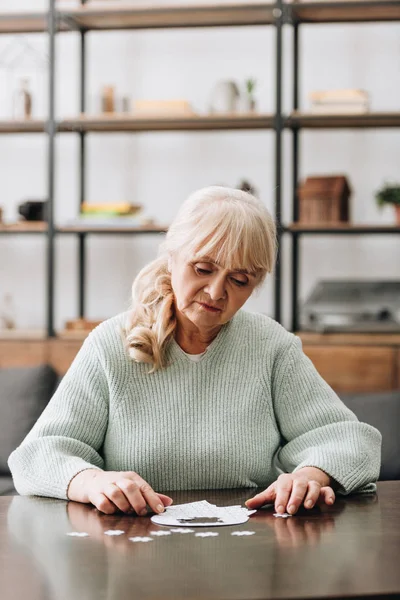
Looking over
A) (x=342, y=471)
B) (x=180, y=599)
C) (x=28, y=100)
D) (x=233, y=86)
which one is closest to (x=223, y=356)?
(x=342, y=471)

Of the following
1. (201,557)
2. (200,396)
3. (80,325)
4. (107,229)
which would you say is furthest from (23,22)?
(201,557)

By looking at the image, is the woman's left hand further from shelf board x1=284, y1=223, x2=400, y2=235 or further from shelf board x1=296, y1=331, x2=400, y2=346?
shelf board x1=284, y1=223, x2=400, y2=235

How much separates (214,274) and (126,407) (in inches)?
12.8

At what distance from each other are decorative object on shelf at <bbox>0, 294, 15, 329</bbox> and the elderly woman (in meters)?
2.13

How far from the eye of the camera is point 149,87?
4051mm

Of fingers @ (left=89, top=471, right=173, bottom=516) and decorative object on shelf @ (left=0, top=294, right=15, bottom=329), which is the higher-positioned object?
decorative object on shelf @ (left=0, top=294, right=15, bottom=329)

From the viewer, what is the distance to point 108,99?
12.6ft

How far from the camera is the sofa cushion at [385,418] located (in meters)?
2.92

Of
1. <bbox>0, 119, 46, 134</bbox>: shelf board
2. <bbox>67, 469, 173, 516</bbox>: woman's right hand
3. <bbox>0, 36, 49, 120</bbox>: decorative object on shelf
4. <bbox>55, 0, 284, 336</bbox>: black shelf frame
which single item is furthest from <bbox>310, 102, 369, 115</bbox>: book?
<bbox>67, 469, 173, 516</bbox>: woman's right hand

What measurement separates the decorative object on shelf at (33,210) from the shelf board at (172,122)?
13.7 inches

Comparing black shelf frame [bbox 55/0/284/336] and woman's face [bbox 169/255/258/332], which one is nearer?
woman's face [bbox 169/255/258/332]

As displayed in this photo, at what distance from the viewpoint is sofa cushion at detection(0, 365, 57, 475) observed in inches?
124

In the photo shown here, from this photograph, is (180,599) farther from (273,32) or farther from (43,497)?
(273,32)

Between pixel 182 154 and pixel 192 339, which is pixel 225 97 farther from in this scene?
pixel 192 339
